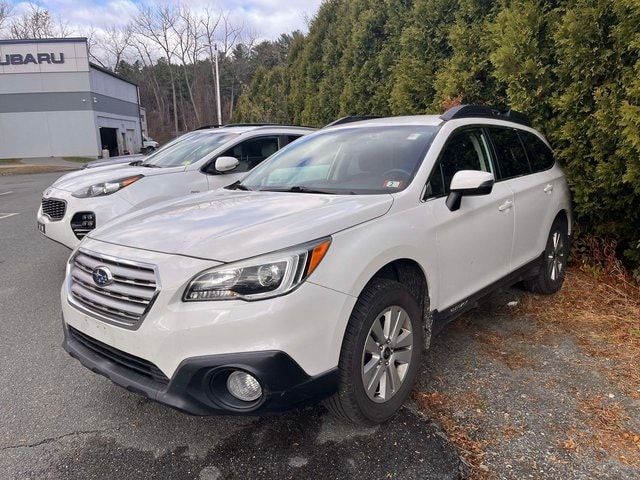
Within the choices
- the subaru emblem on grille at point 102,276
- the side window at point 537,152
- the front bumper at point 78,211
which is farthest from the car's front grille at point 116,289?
the side window at point 537,152

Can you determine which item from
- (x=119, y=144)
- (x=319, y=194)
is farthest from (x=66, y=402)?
(x=119, y=144)

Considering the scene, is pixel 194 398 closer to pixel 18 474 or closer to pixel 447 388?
pixel 18 474

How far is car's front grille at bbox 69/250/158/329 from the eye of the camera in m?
2.33

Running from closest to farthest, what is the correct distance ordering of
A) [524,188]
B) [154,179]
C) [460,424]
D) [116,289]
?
[116,289]
[460,424]
[524,188]
[154,179]

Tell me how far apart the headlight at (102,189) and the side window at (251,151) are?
1255mm

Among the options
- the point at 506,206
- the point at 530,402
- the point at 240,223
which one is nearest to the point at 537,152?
the point at 506,206

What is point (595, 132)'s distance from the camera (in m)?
4.77

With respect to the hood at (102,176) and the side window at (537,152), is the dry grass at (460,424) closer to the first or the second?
the side window at (537,152)

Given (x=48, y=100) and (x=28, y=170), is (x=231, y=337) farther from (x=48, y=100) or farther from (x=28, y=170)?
(x=48, y=100)

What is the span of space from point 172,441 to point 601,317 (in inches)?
142

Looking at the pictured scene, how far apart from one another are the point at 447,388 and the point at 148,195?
3976 millimetres

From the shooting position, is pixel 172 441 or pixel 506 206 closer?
pixel 172 441

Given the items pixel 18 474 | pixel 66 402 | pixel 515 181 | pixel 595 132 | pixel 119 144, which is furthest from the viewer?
pixel 119 144

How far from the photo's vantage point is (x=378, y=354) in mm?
2643
